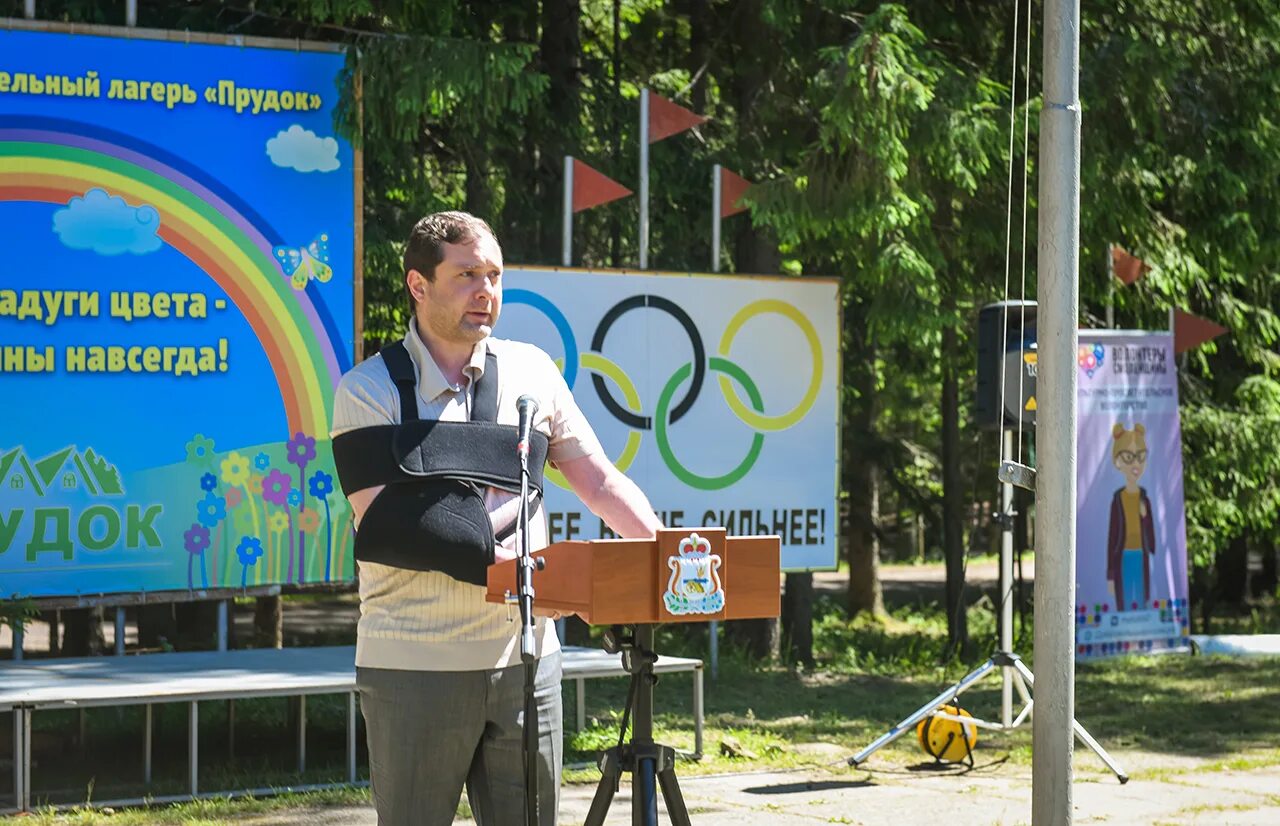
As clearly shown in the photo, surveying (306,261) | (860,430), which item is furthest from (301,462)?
(860,430)

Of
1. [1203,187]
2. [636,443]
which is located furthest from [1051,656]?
[1203,187]

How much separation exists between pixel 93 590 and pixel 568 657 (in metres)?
2.51

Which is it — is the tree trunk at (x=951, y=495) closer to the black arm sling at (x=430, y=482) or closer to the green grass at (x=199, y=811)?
the green grass at (x=199, y=811)

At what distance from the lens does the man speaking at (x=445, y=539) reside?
11.2 feet

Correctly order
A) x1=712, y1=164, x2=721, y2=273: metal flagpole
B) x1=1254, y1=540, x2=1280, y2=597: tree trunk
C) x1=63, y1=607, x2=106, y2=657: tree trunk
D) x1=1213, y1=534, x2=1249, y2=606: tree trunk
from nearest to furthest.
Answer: x1=63, y1=607, x2=106, y2=657: tree trunk
x1=712, y1=164, x2=721, y2=273: metal flagpole
x1=1213, y1=534, x2=1249, y2=606: tree trunk
x1=1254, y1=540, x2=1280, y2=597: tree trunk

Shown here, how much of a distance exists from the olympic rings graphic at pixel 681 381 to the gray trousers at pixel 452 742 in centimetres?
632

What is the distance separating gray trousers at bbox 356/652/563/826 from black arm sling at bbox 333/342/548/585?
10.1 inches

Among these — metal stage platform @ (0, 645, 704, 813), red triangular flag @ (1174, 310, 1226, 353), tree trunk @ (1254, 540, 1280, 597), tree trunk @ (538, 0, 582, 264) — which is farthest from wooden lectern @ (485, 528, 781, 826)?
tree trunk @ (1254, 540, 1280, 597)

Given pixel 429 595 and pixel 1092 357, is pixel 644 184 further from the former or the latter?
pixel 429 595

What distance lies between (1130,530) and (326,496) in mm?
Answer: 5712

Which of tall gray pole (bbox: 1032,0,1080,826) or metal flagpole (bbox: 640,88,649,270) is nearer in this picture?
tall gray pole (bbox: 1032,0,1080,826)

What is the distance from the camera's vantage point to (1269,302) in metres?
14.5

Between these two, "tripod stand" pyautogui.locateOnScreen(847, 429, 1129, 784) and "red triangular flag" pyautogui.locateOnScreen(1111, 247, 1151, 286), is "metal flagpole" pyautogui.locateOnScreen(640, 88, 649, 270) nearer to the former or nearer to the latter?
"tripod stand" pyautogui.locateOnScreen(847, 429, 1129, 784)

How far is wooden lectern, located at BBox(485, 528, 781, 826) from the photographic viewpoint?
3.13m
